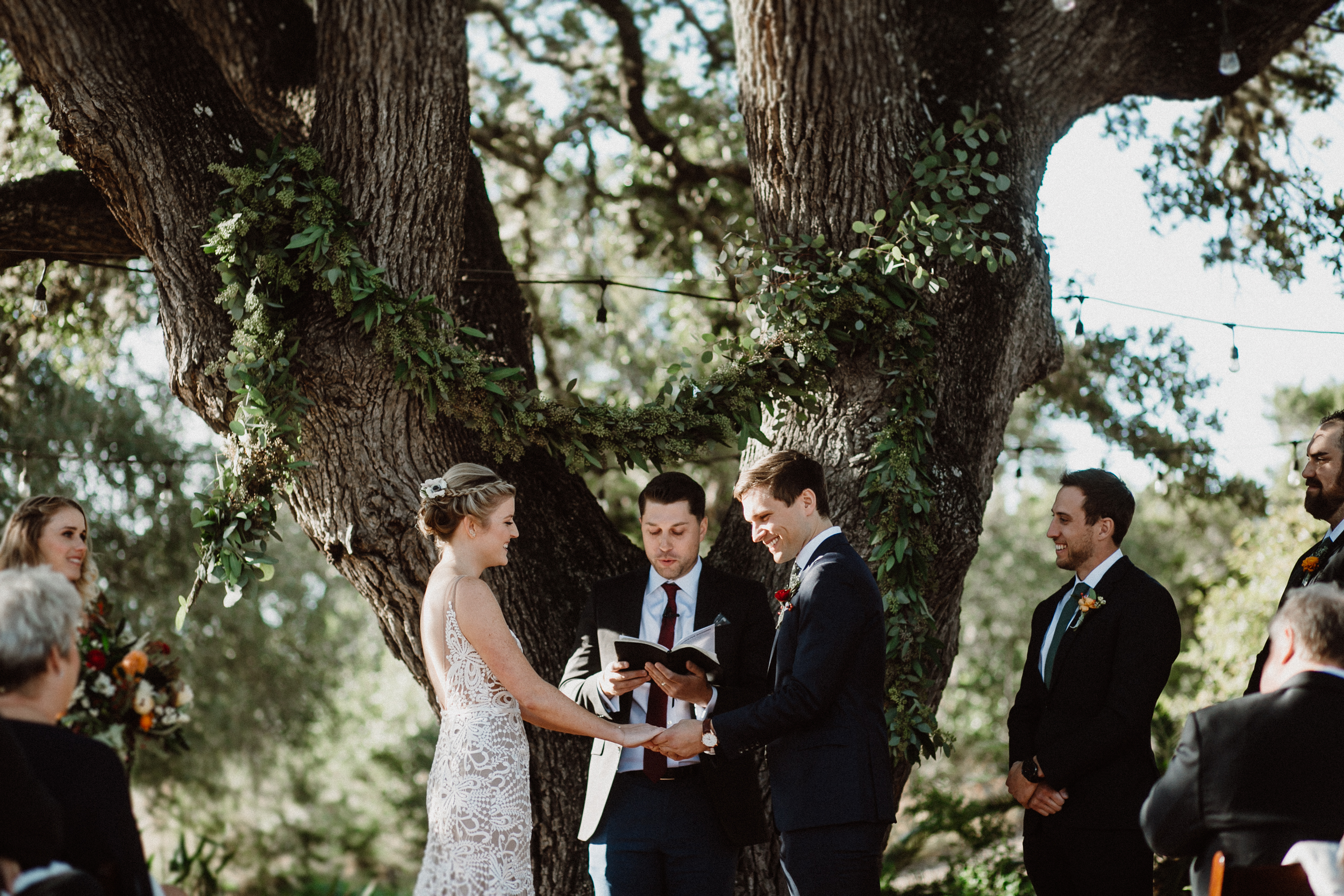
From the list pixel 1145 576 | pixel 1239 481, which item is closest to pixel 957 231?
pixel 1145 576

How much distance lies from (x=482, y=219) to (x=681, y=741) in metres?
3.34

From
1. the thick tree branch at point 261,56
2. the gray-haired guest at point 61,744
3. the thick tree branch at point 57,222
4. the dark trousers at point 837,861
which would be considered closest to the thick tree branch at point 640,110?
the thick tree branch at point 261,56

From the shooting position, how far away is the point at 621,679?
3928 millimetres

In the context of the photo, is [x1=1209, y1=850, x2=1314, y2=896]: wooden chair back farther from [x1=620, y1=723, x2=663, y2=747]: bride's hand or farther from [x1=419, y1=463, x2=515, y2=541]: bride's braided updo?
[x1=419, y1=463, x2=515, y2=541]: bride's braided updo

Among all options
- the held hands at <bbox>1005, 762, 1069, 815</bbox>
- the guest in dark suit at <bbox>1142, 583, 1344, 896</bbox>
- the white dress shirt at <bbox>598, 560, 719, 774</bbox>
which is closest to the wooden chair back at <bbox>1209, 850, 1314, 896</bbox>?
the guest in dark suit at <bbox>1142, 583, 1344, 896</bbox>

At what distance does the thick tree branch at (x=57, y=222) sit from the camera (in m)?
5.71

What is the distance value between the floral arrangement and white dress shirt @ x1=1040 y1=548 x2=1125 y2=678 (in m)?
4.90

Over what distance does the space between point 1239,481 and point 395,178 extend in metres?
6.99

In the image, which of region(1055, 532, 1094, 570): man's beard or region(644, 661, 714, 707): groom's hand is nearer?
region(644, 661, 714, 707): groom's hand

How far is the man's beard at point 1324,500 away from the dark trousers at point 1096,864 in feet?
4.67

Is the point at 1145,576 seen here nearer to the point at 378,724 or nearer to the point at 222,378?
the point at 222,378

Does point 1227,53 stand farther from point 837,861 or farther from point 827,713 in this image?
point 837,861

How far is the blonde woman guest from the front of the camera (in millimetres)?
4559

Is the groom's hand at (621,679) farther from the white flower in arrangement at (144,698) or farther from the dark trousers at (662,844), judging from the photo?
the white flower in arrangement at (144,698)
